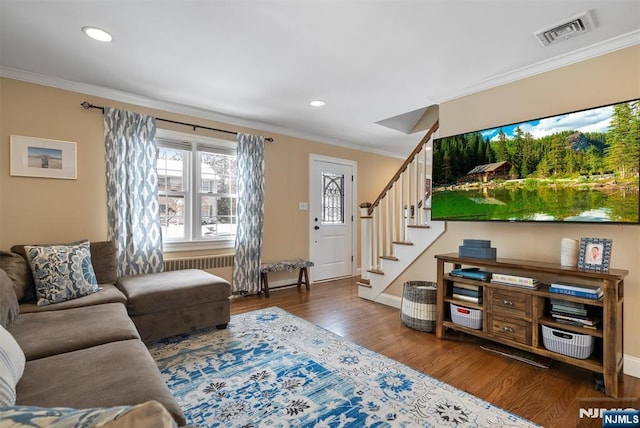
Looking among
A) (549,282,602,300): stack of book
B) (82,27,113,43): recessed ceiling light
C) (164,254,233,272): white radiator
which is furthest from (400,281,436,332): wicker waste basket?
(82,27,113,43): recessed ceiling light

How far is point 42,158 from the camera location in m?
2.86

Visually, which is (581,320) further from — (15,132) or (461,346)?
(15,132)

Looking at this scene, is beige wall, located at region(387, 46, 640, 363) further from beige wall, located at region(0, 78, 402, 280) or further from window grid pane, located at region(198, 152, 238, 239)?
beige wall, located at region(0, 78, 402, 280)

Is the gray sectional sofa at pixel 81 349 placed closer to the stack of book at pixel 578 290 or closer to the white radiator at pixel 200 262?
the white radiator at pixel 200 262

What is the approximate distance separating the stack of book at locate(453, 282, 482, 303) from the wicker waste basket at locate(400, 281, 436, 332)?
0.85 ft

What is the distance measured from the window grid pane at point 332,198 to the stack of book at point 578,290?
340cm

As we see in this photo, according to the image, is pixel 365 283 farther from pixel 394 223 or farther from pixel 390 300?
pixel 394 223

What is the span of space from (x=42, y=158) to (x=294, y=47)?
259 cm

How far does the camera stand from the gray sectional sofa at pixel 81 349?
3.75ft

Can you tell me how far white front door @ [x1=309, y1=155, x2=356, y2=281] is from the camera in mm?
4945

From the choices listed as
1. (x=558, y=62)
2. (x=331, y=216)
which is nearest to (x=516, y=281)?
(x=558, y=62)

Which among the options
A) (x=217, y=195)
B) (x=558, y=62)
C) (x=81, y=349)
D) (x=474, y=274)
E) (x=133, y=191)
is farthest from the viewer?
(x=217, y=195)

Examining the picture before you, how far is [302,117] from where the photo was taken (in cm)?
401

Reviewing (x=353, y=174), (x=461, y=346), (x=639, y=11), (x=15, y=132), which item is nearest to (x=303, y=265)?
(x=353, y=174)
